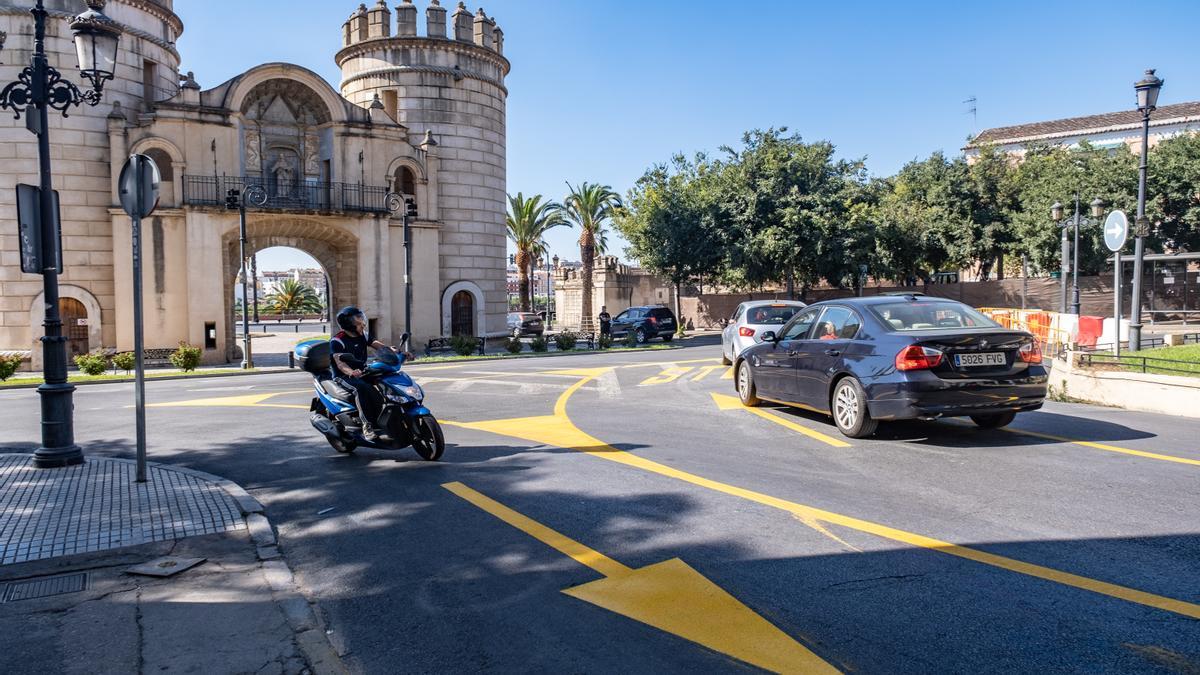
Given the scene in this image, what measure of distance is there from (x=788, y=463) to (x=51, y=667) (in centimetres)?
556

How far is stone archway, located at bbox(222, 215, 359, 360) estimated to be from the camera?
2738cm

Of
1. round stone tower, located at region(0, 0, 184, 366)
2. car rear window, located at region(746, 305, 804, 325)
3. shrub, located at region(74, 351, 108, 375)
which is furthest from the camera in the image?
round stone tower, located at region(0, 0, 184, 366)

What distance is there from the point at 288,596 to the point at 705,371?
13996 mm

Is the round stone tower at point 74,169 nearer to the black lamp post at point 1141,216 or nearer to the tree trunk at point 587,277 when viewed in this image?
the tree trunk at point 587,277

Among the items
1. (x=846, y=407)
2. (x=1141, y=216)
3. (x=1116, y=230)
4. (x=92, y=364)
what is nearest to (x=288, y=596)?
(x=846, y=407)

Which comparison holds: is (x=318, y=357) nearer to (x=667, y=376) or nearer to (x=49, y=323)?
(x=49, y=323)

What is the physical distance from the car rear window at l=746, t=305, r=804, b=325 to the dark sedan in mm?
6727

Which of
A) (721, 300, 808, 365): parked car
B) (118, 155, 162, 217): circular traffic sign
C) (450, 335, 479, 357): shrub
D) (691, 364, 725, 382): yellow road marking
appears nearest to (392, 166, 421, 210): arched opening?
(450, 335, 479, 357): shrub

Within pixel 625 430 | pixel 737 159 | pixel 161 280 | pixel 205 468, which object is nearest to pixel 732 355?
pixel 625 430

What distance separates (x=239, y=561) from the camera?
488cm

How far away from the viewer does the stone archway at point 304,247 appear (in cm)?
2738

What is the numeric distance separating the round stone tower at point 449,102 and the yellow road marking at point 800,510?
22.2 meters

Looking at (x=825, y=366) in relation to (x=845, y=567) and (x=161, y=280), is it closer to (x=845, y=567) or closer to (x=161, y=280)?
(x=845, y=567)

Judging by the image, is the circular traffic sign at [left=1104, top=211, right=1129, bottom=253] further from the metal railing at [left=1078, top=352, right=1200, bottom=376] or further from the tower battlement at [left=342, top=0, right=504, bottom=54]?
the tower battlement at [left=342, top=0, right=504, bottom=54]
